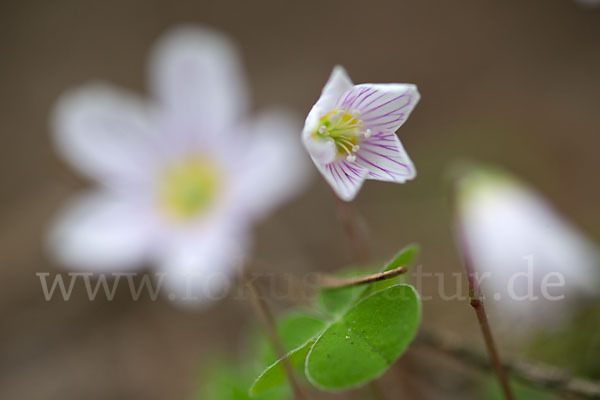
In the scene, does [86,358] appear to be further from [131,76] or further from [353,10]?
[353,10]

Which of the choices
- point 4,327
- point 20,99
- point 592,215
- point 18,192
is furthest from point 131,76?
point 592,215

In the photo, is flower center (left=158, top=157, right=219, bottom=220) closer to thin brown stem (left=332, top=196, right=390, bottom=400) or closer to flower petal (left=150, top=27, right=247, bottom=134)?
flower petal (left=150, top=27, right=247, bottom=134)

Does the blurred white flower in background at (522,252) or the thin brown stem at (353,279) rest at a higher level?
the thin brown stem at (353,279)

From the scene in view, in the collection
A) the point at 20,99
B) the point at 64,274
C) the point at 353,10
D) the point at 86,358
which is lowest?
the point at 86,358

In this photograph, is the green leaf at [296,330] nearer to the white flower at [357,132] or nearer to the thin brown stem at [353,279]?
the thin brown stem at [353,279]

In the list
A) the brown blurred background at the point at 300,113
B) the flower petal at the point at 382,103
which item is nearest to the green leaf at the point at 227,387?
the brown blurred background at the point at 300,113
